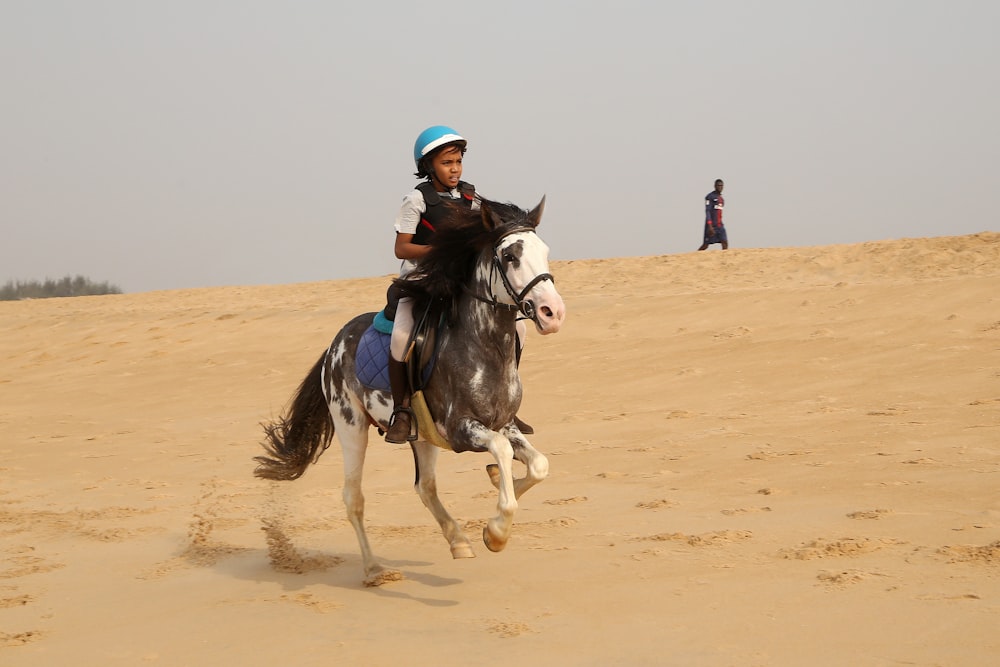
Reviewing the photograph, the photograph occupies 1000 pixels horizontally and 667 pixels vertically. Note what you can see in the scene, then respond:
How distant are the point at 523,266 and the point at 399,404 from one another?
1.41 metres

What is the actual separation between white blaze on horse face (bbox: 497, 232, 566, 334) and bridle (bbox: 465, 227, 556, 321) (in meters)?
0.02

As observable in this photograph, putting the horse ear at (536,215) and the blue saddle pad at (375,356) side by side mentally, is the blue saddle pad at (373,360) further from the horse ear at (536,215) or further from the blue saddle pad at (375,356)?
the horse ear at (536,215)

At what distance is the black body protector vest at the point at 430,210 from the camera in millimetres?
6503

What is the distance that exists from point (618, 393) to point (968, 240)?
31.8ft

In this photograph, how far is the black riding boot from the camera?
647 centimetres

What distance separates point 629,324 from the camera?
656 inches

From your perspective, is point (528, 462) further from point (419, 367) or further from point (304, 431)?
point (304, 431)

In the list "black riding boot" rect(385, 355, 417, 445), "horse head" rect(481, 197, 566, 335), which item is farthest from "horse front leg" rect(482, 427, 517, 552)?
"black riding boot" rect(385, 355, 417, 445)

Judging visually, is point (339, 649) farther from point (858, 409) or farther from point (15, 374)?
point (15, 374)

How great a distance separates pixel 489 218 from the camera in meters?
5.95

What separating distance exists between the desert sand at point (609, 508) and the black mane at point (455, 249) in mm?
1819

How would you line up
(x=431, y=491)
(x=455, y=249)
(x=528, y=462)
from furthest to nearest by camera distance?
1. (x=431, y=491)
2. (x=455, y=249)
3. (x=528, y=462)

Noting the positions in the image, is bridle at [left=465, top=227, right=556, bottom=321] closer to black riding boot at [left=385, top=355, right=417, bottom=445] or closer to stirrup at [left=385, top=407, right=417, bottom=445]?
black riding boot at [left=385, top=355, right=417, bottom=445]

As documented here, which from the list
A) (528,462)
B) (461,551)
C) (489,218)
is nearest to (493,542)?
(528,462)
